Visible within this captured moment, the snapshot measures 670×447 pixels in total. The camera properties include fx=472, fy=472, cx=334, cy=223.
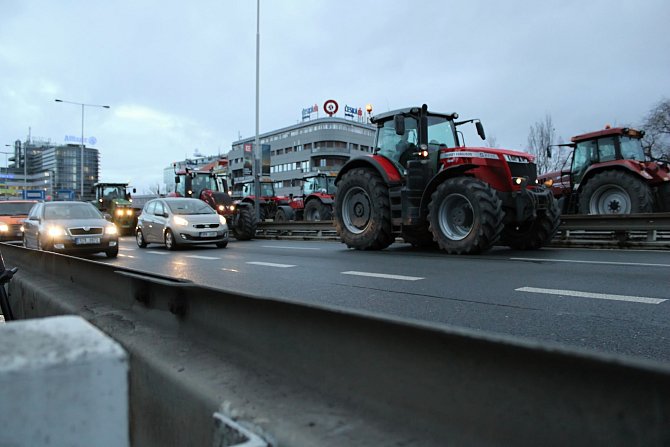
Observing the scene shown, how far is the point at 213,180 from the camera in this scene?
2027cm

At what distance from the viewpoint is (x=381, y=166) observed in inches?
391

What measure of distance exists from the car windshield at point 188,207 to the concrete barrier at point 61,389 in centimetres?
1294

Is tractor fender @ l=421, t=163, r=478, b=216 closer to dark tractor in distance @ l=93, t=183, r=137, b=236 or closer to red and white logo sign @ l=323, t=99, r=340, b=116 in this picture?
dark tractor in distance @ l=93, t=183, r=137, b=236

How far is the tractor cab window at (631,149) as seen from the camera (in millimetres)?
12000

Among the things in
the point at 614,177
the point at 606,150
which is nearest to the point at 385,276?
the point at 614,177

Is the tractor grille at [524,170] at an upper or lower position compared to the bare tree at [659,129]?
lower

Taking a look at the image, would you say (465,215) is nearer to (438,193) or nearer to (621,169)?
(438,193)

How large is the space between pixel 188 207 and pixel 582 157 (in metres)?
11.0

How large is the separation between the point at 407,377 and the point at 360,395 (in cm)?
22

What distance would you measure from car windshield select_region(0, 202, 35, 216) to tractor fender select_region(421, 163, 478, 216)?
51.9 feet

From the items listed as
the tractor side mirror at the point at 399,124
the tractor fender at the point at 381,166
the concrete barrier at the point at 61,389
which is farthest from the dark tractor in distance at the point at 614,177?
the concrete barrier at the point at 61,389

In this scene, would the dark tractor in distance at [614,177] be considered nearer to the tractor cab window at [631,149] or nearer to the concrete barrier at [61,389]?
the tractor cab window at [631,149]

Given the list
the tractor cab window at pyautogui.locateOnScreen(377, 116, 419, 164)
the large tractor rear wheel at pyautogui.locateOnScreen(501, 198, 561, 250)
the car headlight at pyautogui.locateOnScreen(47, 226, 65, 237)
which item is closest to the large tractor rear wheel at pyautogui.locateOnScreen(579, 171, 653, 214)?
the large tractor rear wheel at pyautogui.locateOnScreen(501, 198, 561, 250)

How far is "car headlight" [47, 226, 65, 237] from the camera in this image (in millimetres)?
10854
